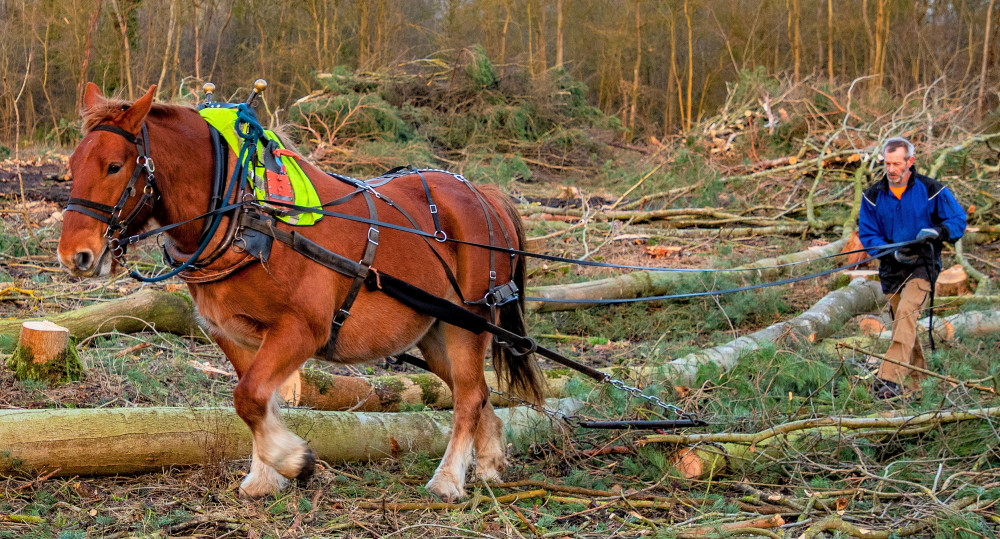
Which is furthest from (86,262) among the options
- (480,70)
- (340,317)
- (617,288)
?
(480,70)

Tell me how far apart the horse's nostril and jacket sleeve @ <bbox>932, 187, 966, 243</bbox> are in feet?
17.0

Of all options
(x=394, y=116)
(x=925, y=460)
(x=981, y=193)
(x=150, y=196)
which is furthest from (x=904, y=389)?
(x=394, y=116)

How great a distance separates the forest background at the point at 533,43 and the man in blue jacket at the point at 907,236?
10.1m

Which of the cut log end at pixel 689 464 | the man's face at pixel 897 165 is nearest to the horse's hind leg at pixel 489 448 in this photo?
the cut log end at pixel 689 464

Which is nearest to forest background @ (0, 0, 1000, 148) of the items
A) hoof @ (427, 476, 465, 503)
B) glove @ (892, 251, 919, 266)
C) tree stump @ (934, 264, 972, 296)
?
tree stump @ (934, 264, 972, 296)

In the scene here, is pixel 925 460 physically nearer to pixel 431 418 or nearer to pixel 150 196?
pixel 431 418

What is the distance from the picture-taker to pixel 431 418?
4.43 meters

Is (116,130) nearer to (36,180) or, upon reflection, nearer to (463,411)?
(463,411)

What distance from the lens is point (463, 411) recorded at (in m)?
3.98

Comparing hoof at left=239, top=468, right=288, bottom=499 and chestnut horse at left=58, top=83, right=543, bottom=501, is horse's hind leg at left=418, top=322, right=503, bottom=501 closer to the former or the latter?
chestnut horse at left=58, top=83, right=543, bottom=501

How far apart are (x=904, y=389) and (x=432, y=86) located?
12.9 metres

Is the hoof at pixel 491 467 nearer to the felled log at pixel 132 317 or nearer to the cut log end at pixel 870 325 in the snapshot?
the felled log at pixel 132 317

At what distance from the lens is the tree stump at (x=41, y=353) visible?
4.45 m

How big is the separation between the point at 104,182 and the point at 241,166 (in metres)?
0.55
